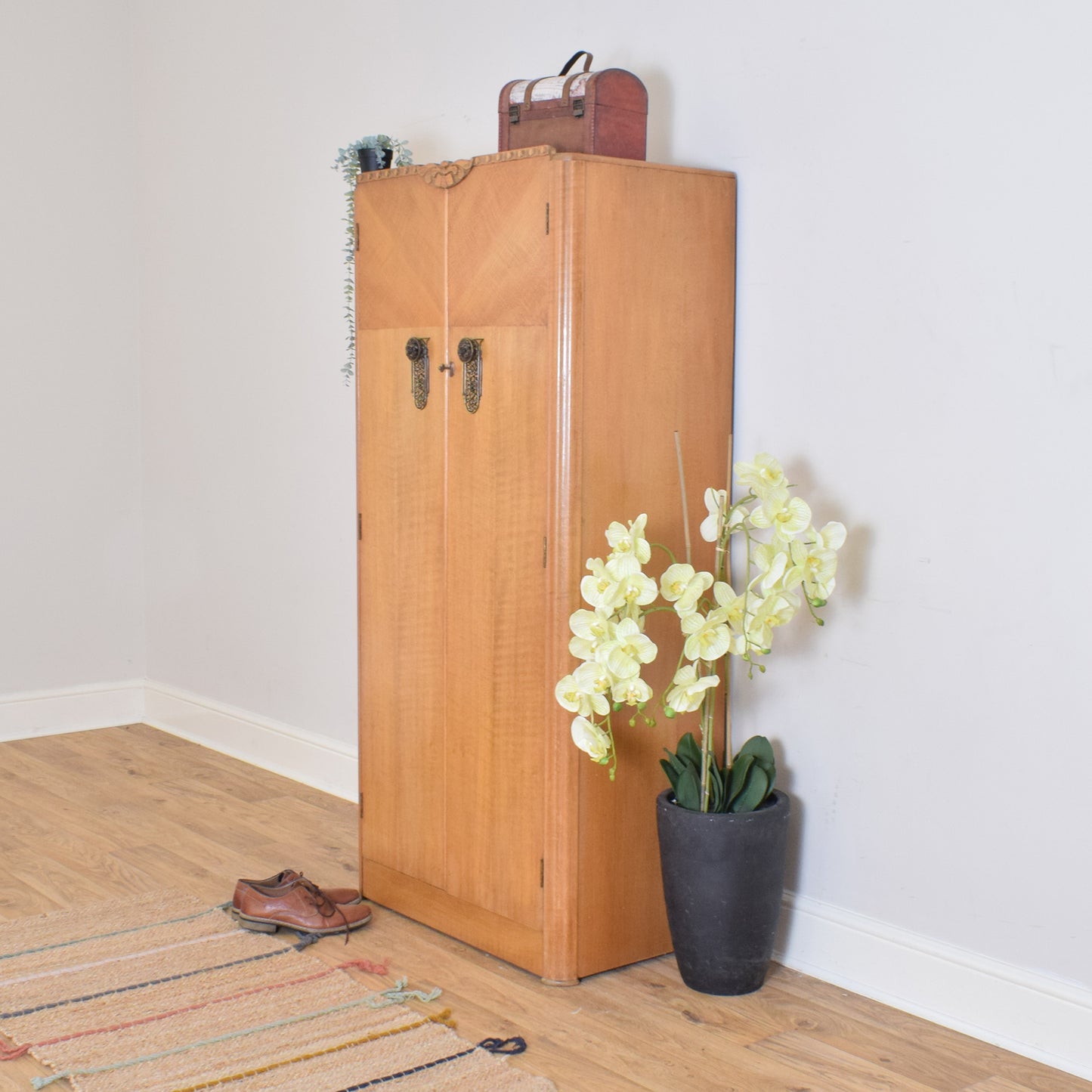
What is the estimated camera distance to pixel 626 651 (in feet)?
7.89

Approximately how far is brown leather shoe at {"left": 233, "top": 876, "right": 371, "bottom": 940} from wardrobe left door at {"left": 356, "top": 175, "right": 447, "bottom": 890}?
0.59 ft

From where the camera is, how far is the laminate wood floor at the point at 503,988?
2252mm

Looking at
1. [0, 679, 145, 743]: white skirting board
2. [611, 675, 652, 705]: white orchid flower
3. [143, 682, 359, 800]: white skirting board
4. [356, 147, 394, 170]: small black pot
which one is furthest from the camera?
[0, 679, 145, 743]: white skirting board

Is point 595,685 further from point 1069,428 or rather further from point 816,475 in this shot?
point 1069,428

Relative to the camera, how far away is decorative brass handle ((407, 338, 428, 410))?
2791mm

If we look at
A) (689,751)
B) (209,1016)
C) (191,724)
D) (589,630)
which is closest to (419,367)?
(589,630)

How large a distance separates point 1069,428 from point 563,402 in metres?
0.89

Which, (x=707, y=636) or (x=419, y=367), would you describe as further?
(x=419, y=367)

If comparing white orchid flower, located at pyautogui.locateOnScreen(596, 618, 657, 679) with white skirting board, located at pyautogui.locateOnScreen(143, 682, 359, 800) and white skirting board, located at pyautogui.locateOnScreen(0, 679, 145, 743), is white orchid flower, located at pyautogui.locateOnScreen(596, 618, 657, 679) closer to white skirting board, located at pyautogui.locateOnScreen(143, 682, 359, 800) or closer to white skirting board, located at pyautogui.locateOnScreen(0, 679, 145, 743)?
white skirting board, located at pyautogui.locateOnScreen(143, 682, 359, 800)

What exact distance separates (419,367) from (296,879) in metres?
1.15

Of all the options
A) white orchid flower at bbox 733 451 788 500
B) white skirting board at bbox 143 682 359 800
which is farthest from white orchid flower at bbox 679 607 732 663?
white skirting board at bbox 143 682 359 800

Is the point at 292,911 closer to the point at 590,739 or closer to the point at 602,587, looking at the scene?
the point at 590,739

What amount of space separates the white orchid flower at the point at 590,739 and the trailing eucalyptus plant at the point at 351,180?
1.33 meters

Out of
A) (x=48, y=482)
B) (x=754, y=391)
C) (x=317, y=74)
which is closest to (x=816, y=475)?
(x=754, y=391)
